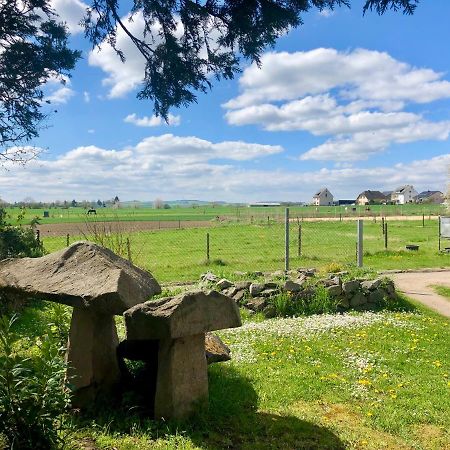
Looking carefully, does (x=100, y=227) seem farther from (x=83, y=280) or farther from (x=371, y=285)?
(x=83, y=280)

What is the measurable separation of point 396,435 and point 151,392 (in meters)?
2.29

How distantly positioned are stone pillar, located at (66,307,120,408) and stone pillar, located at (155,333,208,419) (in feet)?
2.37

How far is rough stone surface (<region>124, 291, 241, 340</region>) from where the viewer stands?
395cm

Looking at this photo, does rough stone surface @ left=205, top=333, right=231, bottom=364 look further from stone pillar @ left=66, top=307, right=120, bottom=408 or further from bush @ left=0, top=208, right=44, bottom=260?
bush @ left=0, top=208, right=44, bottom=260

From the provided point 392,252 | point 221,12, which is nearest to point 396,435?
point 221,12

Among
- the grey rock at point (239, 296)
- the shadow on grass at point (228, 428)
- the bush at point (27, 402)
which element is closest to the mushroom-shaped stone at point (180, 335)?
the shadow on grass at point (228, 428)

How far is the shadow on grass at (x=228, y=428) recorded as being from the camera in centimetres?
404

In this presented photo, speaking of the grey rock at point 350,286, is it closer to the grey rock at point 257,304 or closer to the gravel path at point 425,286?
the grey rock at point 257,304

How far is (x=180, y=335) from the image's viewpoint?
401cm

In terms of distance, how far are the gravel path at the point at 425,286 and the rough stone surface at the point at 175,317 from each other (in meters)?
7.41

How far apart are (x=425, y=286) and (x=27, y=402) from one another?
37.6 ft

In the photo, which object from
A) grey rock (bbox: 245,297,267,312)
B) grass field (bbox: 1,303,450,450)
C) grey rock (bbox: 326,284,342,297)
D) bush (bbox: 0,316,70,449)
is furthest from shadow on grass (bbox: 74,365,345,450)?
grey rock (bbox: 326,284,342,297)

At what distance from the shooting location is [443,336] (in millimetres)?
8055

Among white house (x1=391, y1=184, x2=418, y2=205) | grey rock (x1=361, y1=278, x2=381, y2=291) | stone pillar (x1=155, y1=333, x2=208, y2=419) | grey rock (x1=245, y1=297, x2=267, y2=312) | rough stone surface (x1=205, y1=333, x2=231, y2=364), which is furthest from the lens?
white house (x1=391, y1=184, x2=418, y2=205)
